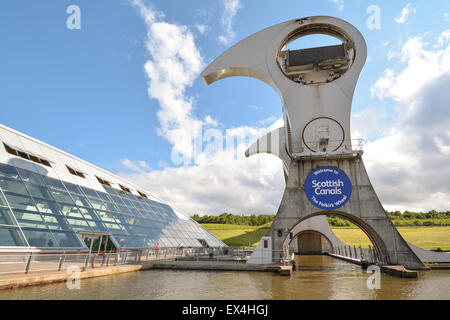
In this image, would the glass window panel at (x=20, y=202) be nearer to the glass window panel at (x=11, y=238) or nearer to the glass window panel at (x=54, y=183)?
the glass window panel at (x=11, y=238)

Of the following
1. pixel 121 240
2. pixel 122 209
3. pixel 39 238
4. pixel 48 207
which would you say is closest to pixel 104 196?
pixel 122 209

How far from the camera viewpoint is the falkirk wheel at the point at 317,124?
16703mm

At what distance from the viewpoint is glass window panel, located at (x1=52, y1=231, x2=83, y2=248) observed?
582 inches

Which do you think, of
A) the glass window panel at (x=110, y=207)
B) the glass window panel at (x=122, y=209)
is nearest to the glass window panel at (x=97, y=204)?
the glass window panel at (x=110, y=207)

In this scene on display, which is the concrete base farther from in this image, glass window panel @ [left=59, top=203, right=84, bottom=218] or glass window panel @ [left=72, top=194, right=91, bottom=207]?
glass window panel @ [left=72, top=194, right=91, bottom=207]

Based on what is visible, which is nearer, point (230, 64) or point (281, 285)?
point (281, 285)

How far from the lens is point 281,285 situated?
1039 centimetres

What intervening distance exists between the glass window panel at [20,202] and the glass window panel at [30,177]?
6.48 feet

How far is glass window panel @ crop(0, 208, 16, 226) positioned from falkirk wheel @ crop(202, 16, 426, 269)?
46.1 ft

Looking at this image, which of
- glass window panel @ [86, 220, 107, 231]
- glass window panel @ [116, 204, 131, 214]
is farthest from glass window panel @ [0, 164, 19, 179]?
glass window panel @ [116, 204, 131, 214]

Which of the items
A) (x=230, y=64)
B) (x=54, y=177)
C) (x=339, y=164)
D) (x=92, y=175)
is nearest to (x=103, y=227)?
(x=54, y=177)

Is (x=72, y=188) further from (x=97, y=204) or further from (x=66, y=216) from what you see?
(x=66, y=216)

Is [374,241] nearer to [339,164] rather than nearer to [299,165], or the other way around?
[339,164]
